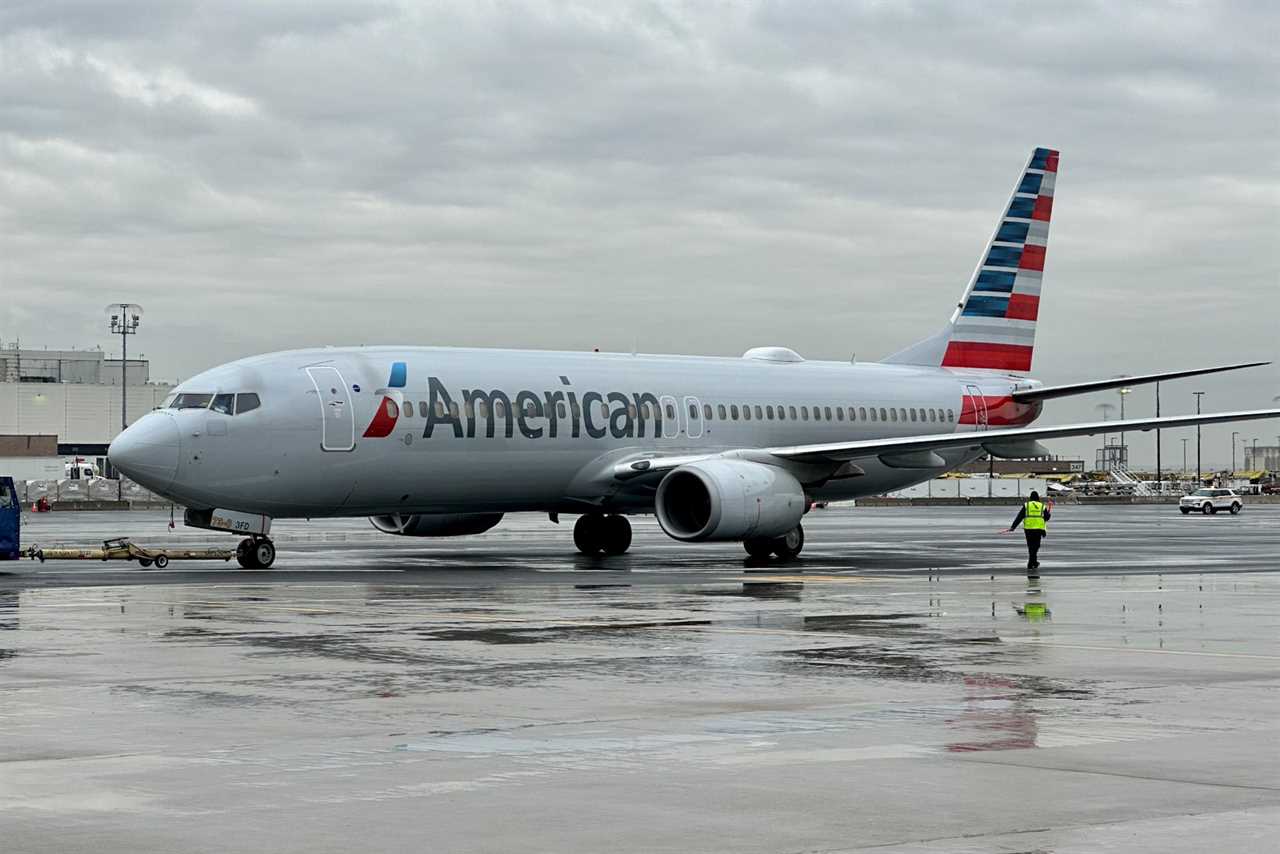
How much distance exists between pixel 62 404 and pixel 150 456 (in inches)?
5417

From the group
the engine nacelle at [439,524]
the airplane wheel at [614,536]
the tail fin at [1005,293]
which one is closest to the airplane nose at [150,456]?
the engine nacelle at [439,524]

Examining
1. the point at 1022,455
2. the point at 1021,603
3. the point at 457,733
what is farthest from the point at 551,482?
the point at 457,733

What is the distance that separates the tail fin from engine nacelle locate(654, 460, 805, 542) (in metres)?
11.8

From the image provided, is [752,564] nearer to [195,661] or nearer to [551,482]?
[551,482]

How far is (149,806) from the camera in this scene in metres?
9.27

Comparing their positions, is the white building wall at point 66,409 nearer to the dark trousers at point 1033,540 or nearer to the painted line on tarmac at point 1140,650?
the dark trousers at point 1033,540

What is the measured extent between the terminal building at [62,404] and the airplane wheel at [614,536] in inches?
4739

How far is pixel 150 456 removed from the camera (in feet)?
102

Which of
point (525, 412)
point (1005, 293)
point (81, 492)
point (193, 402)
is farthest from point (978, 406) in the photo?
point (81, 492)

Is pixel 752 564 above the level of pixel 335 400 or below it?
below

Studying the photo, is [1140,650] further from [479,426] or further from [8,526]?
[8,526]

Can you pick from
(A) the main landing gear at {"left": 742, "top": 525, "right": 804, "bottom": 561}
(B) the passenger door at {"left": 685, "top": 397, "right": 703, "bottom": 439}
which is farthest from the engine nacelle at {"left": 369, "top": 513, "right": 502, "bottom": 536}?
(A) the main landing gear at {"left": 742, "top": 525, "right": 804, "bottom": 561}

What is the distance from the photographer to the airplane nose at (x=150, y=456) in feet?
102

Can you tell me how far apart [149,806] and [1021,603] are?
640 inches
